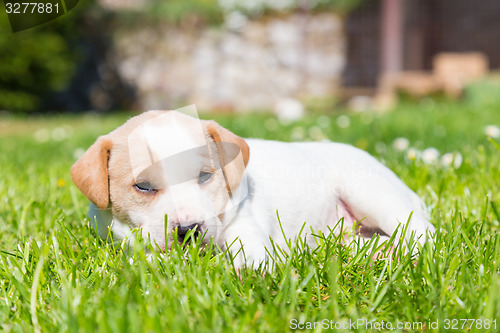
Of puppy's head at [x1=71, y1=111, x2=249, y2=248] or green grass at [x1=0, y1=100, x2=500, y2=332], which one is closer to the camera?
green grass at [x1=0, y1=100, x2=500, y2=332]

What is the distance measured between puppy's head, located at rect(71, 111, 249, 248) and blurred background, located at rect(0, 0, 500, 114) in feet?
35.3

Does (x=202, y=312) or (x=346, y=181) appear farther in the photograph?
(x=346, y=181)

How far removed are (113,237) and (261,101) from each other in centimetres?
1498

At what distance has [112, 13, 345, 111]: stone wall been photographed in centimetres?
1644

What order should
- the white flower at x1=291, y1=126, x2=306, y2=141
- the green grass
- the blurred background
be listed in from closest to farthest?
the green grass → the white flower at x1=291, y1=126, x2=306, y2=141 → the blurred background

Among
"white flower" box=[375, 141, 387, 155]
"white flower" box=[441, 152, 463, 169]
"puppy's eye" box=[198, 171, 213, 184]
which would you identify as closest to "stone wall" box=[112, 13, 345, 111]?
"white flower" box=[375, 141, 387, 155]

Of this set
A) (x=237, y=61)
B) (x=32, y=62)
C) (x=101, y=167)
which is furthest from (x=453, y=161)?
(x=237, y=61)

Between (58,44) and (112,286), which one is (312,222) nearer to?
(112,286)

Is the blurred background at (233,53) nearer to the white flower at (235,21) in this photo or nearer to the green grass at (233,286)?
the white flower at (235,21)

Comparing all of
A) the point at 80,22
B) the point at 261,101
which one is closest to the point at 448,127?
the point at 261,101

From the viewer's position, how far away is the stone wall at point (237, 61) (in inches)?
647

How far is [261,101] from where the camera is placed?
56.2 ft

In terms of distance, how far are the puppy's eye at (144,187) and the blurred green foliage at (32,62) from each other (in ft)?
42.0

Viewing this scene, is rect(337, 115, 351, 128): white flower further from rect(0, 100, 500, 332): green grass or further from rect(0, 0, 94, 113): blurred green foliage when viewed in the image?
rect(0, 0, 94, 113): blurred green foliage
